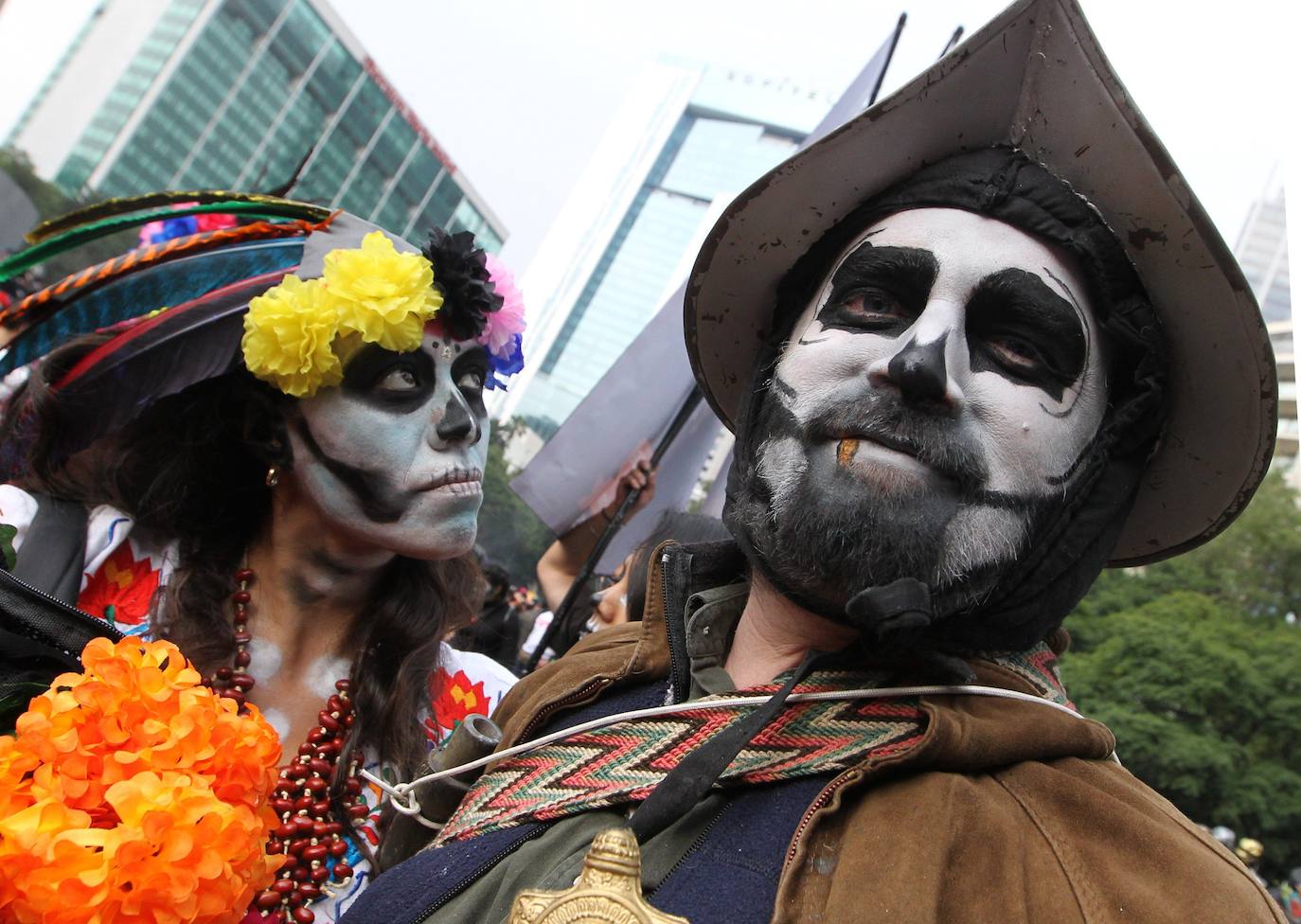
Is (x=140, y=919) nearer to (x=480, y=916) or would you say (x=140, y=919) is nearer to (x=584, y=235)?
(x=480, y=916)

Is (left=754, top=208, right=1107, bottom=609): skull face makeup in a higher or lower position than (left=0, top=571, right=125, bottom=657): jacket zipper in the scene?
higher

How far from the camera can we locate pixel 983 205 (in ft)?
5.47

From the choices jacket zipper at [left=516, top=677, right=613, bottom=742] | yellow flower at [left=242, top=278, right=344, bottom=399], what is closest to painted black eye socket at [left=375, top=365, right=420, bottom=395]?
yellow flower at [left=242, top=278, right=344, bottom=399]

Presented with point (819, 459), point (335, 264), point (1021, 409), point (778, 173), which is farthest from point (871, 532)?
point (335, 264)

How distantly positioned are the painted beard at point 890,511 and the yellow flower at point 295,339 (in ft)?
4.70

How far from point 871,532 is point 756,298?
77 cm

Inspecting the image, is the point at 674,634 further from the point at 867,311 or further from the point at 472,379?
the point at 472,379

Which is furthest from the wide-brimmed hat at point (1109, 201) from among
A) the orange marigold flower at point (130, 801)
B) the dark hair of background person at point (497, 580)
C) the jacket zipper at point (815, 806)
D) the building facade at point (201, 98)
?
the building facade at point (201, 98)

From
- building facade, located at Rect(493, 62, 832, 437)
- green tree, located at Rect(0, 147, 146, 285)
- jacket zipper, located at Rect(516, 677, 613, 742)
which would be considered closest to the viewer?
jacket zipper, located at Rect(516, 677, 613, 742)

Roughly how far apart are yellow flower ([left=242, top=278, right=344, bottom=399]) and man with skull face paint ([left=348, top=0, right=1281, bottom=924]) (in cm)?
113

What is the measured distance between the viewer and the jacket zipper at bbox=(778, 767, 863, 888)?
1.31 m

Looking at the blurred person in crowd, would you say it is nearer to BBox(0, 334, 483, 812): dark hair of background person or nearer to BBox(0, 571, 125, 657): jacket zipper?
BBox(0, 334, 483, 812): dark hair of background person

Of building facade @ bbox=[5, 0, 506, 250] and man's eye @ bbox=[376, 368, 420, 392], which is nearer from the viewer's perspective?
man's eye @ bbox=[376, 368, 420, 392]

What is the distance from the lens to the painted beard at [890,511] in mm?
1459
